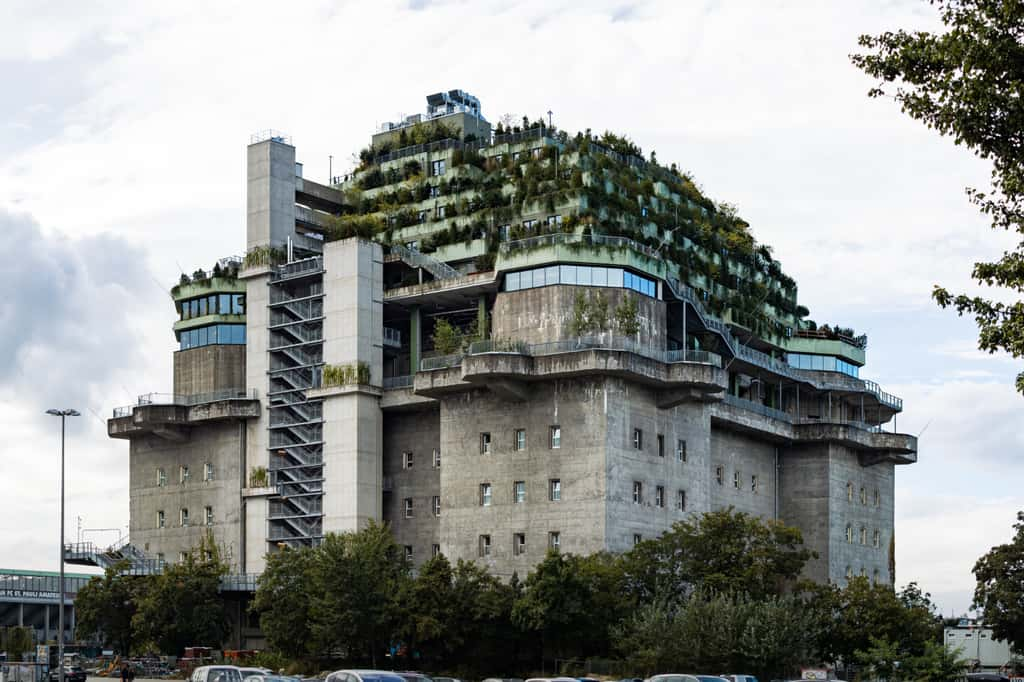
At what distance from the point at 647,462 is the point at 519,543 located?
1170cm

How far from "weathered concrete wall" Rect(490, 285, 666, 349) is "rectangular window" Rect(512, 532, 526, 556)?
15094 mm

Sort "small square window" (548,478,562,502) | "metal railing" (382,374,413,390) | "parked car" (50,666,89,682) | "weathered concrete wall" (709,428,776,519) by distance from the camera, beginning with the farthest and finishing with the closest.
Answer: "weathered concrete wall" (709,428,776,519)
"metal railing" (382,374,413,390)
"small square window" (548,478,562,502)
"parked car" (50,666,89,682)

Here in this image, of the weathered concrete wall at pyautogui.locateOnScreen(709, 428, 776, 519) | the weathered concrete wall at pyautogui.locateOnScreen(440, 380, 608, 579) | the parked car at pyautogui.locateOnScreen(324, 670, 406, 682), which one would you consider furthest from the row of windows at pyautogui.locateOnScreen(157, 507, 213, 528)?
the parked car at pyautogui.locateOnScreen(324, 670, 406, 682)

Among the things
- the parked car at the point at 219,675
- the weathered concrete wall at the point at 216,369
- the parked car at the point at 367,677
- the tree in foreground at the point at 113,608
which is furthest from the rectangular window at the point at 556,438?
the parked car at the point at 367,677

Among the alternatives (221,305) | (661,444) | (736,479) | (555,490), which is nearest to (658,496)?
(661,444)

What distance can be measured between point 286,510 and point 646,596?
122 feet

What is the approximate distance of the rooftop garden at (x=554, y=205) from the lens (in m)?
122

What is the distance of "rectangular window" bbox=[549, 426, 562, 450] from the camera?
10879cm

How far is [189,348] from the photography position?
137 meters

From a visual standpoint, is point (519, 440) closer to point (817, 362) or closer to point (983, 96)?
point (817, 362)

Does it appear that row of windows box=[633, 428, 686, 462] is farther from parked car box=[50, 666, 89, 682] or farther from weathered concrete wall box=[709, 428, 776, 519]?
parked car box=[50, 666, 89, 682]

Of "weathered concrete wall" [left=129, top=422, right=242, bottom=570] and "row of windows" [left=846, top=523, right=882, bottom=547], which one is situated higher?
"weathered concrete wall" [left=129, top=422, right=242, bottom=570]

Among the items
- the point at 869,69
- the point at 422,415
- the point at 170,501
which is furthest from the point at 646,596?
the point at 869,69

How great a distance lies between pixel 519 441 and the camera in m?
111
